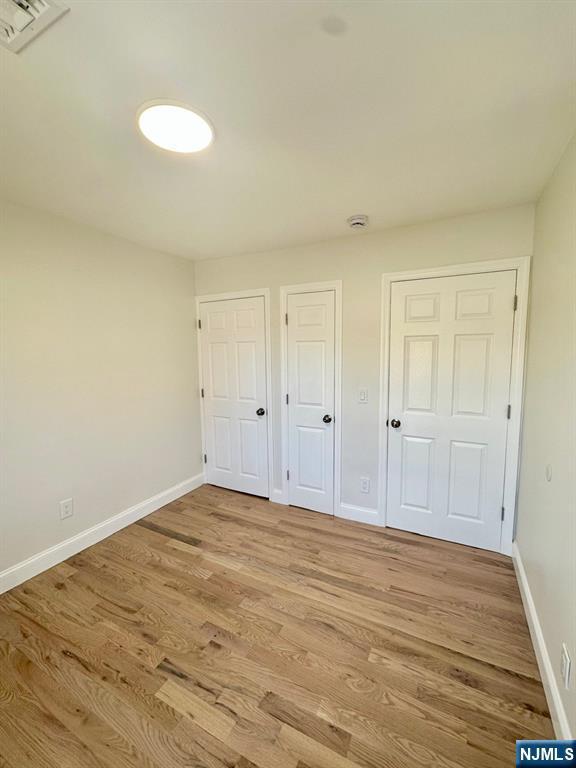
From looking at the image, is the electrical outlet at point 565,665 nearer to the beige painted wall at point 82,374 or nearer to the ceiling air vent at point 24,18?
the ceiling air vent at point 24,18

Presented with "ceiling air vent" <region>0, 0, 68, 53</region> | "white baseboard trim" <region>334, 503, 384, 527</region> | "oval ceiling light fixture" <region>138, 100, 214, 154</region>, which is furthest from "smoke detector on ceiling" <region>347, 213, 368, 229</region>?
"white baseboard trim" <region>334, 503, 384, 527</region>

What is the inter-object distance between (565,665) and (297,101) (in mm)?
Answer: 2326

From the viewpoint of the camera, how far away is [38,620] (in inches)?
69.9

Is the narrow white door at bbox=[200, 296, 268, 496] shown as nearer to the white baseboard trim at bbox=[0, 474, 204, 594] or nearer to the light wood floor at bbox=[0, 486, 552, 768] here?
the white baseboard trim at bbox=[0, 474, 204, 594]

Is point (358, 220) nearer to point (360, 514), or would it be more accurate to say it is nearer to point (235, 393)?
point (235, 393)

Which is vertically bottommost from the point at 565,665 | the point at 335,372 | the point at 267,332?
the point at 565,665

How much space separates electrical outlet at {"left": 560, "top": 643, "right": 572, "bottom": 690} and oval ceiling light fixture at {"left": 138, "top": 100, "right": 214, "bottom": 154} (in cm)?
246

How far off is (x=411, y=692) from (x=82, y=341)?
2834mm

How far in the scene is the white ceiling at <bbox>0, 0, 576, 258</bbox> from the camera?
2.99 feet

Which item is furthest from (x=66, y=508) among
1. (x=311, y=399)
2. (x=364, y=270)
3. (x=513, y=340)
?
(x=513, y=340)

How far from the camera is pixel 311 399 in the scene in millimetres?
2898

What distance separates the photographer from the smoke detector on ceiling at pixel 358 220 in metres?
2.22

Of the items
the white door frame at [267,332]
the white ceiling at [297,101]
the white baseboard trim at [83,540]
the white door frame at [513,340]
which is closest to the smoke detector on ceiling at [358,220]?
the white ceiling at [297,101]

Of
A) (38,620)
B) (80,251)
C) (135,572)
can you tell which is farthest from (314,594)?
(80,251)
